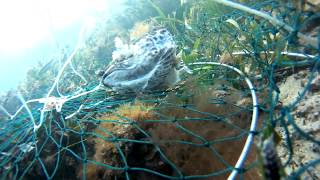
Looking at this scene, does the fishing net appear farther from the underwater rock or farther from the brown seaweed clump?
the underwater rock

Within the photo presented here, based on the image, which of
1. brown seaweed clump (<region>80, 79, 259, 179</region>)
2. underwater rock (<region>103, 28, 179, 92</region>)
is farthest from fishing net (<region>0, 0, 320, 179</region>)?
underwater rock (<region>103, 28, 179, 92</region>)

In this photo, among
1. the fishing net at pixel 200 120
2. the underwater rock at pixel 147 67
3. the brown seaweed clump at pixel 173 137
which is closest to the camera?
the fishing net at pixel 200 120

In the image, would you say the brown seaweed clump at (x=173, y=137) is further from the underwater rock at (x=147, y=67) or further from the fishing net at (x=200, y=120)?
the underwater rock at (x=147, y=67)

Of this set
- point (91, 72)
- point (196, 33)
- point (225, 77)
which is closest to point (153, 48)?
point (225, 77)

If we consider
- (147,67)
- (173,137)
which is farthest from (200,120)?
(147,67)

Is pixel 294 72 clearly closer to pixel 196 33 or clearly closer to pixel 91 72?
pixel 196 33

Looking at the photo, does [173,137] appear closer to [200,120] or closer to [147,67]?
[200,120]

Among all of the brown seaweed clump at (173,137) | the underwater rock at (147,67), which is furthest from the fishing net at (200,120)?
the underwater rock at (147,67)
